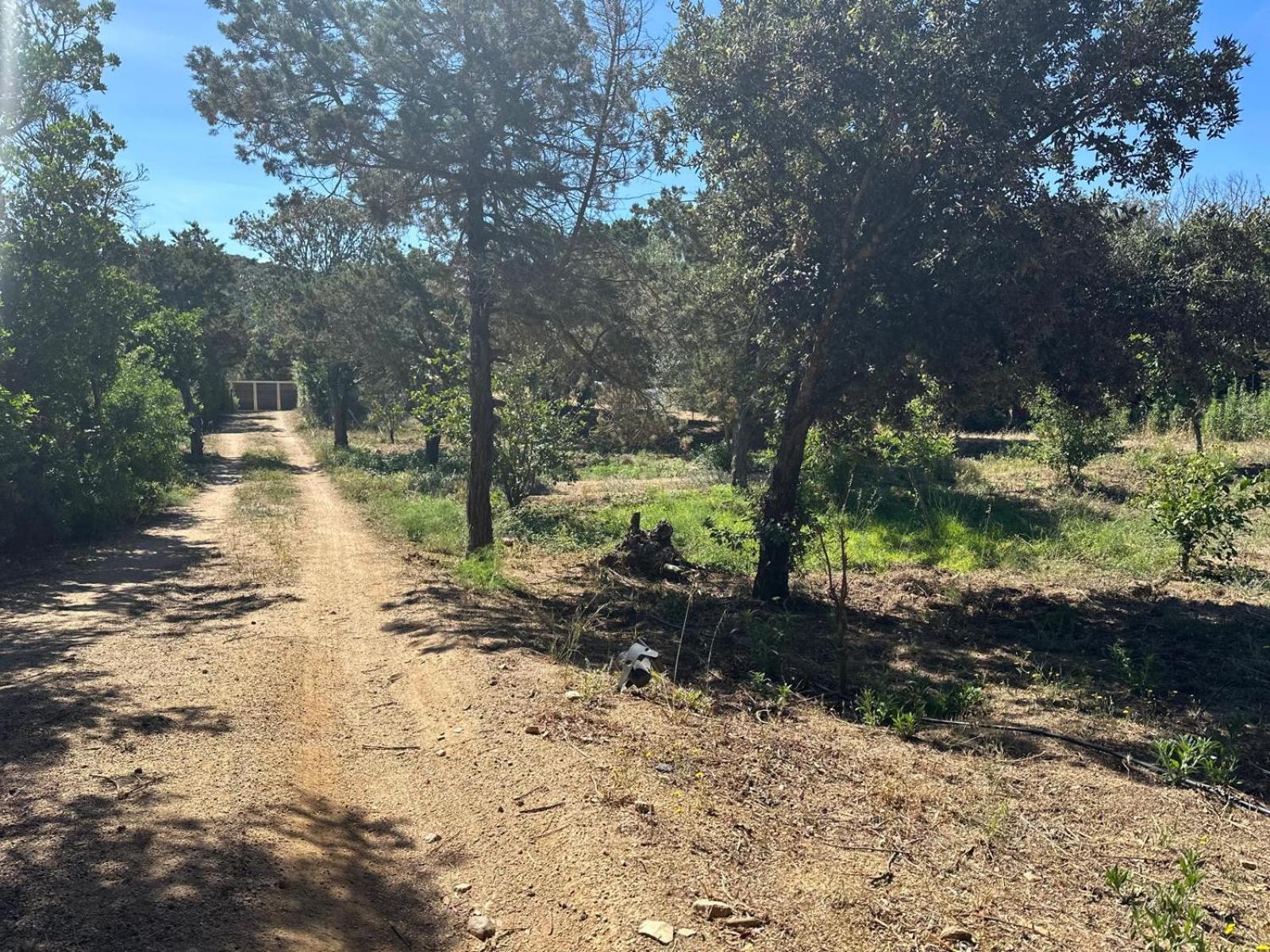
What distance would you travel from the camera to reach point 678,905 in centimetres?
331

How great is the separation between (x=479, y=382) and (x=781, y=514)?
4.89 meters

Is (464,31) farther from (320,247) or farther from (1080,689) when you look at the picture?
(320,247)

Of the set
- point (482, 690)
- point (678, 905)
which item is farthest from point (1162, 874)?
point (482, 690)

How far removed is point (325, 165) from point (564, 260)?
10.4 ft

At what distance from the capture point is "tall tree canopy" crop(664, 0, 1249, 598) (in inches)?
292

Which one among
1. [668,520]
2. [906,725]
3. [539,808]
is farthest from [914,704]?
[668,520]

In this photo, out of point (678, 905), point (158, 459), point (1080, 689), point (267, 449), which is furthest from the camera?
point (267, 449)

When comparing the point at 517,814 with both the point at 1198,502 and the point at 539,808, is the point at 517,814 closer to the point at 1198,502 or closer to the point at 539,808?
the point at 539,808

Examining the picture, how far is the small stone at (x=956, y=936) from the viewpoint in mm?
3115

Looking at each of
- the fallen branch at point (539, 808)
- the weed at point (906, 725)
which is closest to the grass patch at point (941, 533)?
the weed at point (906, 725)

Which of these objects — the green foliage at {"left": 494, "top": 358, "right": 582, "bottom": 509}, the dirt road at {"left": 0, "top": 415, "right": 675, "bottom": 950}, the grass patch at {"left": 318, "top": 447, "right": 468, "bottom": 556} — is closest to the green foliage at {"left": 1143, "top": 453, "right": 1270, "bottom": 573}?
the dirt road at {"left": 0, "top": 415, "right": 675, "bottom": 950}

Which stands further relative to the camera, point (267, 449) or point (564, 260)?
point (267, 449)

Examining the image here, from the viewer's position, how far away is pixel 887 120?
795cm

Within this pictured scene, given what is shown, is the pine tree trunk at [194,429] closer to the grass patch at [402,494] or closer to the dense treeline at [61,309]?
the grass patch at [402,494]
